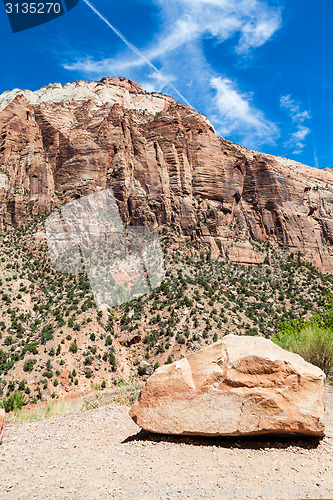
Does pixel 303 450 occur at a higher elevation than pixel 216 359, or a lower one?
lower

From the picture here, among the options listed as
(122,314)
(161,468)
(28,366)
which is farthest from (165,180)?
(161,468)

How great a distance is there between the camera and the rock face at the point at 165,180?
180ft

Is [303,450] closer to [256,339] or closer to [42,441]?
[256,339]

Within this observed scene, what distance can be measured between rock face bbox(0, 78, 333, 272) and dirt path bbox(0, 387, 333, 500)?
4563 cm

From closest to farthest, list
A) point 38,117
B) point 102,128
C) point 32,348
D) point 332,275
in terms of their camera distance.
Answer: point 32,348, point 332,275, point 102,128, point 38,117

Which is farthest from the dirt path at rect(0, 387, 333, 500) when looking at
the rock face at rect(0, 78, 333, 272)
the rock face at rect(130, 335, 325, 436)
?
the rock face at rect(0, 78, 333, 272)

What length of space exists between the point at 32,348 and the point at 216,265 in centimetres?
2916

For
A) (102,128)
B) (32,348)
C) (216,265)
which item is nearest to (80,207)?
(102,128)

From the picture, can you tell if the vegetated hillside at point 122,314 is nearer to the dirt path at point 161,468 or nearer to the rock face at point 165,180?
the rock face at point 165,180

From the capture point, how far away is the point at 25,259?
150ft

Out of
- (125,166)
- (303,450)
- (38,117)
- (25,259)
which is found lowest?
(303,450)

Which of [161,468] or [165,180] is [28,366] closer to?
[161,468]

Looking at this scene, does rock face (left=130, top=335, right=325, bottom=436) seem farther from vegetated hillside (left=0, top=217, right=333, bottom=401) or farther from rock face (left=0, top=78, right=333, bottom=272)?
rock face (left=0, top=78, right=333, bottom=272)

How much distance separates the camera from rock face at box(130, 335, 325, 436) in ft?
20.2
